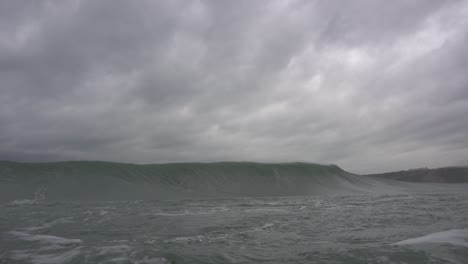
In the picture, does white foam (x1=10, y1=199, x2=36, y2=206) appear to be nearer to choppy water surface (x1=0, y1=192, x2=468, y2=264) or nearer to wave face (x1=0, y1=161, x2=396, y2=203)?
wave face (x1=0, y1=161, x2=396, y2=203)

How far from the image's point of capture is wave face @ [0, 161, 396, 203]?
9961 millimetres

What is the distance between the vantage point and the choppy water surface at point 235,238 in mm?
2733

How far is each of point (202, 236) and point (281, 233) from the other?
1.02m

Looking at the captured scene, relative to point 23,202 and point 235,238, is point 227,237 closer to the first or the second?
point 235,238

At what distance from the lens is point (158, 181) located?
12.7m

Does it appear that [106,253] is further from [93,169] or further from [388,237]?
[93,169]

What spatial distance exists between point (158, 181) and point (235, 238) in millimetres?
9688

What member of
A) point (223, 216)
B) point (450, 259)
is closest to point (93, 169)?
point (223, 216)

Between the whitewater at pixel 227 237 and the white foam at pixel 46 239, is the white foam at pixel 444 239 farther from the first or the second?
the white foam at pixel 46 239

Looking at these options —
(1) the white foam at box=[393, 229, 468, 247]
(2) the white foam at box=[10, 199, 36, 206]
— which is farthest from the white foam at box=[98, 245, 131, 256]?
(2) the white foam at box=[10, 199, 36, 206]

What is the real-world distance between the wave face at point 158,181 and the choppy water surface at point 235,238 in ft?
15.6

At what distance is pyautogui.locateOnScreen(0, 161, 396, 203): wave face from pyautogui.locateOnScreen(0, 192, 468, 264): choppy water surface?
15.6 feet

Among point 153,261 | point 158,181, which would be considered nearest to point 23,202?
point 158,181


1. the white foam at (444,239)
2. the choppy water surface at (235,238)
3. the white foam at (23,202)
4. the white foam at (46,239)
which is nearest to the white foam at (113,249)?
the choppy water surface at (235,238)
